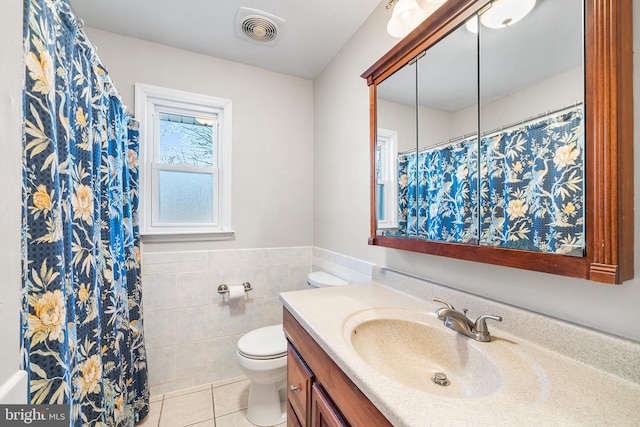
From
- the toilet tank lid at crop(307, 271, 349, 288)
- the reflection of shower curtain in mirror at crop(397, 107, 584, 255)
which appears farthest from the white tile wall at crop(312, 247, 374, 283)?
the reflection of shower curtain in mirror at crop(397, 107, 584, 255)

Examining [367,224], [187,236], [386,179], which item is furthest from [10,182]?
[187,236]

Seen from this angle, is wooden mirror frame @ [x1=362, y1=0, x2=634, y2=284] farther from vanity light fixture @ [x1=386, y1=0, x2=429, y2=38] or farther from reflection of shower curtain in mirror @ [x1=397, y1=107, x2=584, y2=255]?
vanity light fixture @ [x1=386, y1=0, x2=429, y2=38]

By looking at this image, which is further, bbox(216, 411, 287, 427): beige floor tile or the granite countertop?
bbox(216, 411, 287, 427): beige floor tile

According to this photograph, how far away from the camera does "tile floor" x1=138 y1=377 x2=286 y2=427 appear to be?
159 cm

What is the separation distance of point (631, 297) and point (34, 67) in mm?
1551

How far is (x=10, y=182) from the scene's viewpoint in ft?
1.44

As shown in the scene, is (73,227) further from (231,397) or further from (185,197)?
(231,397)

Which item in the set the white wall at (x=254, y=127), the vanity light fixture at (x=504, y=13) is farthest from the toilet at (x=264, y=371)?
the vanity light fixture at (x=504, y=13)

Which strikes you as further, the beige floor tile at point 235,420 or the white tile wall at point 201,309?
the white tile wall at point 201,309

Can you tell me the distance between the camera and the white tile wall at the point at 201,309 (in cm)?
181

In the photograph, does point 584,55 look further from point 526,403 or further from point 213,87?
point 213,87

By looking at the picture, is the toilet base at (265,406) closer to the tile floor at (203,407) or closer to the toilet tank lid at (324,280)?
the tile floor at (203,407)

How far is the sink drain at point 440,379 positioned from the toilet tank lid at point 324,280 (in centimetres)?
91

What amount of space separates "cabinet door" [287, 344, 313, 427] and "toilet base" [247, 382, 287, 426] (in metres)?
0.59
